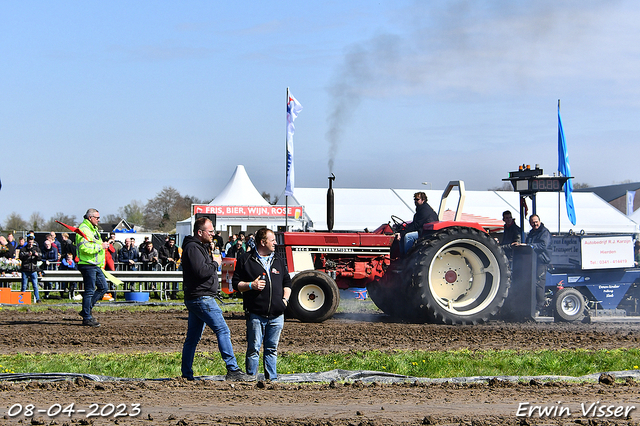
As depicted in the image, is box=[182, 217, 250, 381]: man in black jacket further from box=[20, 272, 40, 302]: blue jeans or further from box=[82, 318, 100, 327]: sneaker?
box=[20, 272, 40, 302]: blue jeans

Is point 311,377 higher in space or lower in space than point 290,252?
lower

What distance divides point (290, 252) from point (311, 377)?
5464mm

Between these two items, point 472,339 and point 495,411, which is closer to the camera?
point 495,411

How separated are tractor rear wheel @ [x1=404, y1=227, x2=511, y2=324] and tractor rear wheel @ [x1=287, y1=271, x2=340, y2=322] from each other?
1.28 metres

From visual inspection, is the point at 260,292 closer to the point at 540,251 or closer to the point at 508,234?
the point at 540,251

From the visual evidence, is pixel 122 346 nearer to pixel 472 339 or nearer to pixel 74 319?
pixel 74 319

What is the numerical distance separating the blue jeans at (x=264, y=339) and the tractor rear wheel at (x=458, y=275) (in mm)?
4805

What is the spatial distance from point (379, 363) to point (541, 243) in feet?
17.6

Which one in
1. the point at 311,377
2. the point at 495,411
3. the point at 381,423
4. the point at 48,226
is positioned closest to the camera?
the point at 381,423

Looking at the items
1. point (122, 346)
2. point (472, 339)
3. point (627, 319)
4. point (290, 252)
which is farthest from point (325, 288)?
point (627, 319)

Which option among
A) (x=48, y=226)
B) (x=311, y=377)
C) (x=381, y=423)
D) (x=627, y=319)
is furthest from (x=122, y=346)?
(x=48, y=226)

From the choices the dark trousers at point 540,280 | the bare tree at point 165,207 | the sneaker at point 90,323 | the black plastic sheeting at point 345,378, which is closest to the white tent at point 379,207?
the dark trousers at point 540,280

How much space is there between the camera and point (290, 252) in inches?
455

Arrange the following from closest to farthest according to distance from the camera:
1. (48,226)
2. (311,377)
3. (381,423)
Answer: (381,423) → (311,377) → (48,226)
